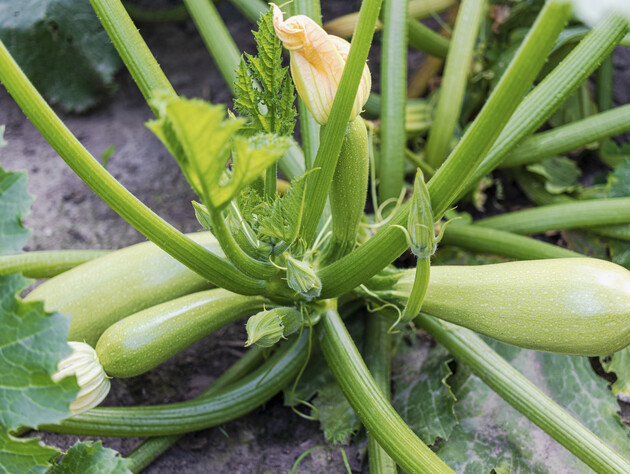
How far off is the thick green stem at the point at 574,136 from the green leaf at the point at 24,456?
52.2 inches

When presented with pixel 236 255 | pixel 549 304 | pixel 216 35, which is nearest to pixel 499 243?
pixel 549 304

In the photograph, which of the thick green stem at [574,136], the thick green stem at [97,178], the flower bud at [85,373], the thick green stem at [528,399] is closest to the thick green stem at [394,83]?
the thick green stem at [574,136]

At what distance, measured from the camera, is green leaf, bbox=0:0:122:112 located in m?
1.80

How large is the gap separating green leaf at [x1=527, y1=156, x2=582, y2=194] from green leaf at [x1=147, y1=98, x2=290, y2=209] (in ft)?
4.17

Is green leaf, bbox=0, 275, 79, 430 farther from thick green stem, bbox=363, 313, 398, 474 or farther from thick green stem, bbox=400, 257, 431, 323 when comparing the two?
thick green stem, bbox=363, 313, 398, 474

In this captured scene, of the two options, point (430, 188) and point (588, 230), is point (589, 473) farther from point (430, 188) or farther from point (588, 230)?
point (430, 188)

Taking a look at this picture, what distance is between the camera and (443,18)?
231cm

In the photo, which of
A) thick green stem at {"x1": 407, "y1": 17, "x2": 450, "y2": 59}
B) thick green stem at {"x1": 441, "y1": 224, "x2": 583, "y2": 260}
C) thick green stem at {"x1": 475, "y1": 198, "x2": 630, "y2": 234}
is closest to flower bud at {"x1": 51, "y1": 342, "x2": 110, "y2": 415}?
thick green stem at {"x1": 441, "y1": 224, "x2": 583, "y2": 260}

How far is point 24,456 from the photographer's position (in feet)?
3.05

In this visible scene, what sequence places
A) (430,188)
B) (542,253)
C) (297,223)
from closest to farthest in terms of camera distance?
(430,188) → (297,223) → (542,253)

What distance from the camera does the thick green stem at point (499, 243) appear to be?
1.47 meters

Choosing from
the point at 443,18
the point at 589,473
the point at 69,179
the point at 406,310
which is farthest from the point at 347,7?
the point at 589,473

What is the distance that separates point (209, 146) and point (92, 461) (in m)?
0.68

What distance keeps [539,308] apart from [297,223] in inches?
18.5
